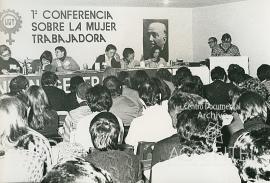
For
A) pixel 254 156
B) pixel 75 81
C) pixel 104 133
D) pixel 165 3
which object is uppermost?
pixel 165 3

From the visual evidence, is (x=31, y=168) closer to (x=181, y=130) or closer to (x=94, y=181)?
(x=181, y=130)

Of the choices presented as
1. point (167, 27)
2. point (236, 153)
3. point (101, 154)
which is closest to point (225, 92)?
point (236, 153)

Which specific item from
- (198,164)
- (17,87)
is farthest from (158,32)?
(198,164)

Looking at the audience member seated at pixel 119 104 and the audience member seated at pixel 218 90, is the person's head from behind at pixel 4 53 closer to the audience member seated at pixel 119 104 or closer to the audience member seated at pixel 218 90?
the audience member seated at pixel 119 104

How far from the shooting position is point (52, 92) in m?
3.16

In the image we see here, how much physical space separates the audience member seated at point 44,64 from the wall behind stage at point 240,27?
270cm

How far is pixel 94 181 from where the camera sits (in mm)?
846

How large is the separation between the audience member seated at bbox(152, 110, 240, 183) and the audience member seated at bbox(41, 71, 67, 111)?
1.71 meters

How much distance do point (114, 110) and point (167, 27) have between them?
3631mm

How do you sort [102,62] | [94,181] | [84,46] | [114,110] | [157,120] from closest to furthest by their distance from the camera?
[94,181]
[157,120]
[114,110]
[102,62]
[84,46]

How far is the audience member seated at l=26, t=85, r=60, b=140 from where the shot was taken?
2598mm

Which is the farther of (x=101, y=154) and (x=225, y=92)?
(x=225, y=92)

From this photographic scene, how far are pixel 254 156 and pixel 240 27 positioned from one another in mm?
4298

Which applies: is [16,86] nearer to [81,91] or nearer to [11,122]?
[81,91]
